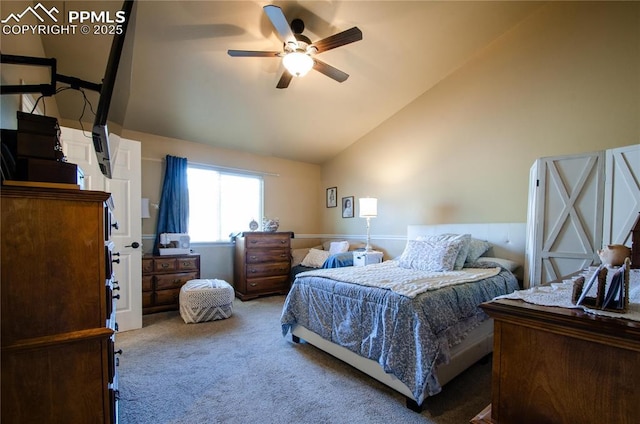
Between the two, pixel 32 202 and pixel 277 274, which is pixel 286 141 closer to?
pixel 277 274

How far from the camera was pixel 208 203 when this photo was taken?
4.34 metres

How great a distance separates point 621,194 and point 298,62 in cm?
277

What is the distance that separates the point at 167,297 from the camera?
3.50 metres

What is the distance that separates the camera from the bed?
1620 millimetres

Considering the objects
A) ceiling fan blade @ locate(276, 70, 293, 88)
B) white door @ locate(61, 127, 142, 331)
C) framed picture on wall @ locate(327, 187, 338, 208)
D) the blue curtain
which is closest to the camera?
ceiling fan blade @ locate(276, 70, 293, 88)

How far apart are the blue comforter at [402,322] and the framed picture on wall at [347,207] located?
276 cm

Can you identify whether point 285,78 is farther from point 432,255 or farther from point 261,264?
point 261,264

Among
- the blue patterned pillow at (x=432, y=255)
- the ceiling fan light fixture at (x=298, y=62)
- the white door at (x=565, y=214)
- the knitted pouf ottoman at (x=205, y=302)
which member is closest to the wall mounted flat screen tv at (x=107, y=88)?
the ceiling fan light fixture at (x=298, y=62)

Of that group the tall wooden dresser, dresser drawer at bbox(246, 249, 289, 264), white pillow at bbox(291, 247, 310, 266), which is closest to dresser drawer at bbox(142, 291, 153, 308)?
dresser drawer at bbox(246, 249, 289, 264)

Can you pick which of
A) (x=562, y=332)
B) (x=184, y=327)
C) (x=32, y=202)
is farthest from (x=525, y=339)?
(x=184, y=327)

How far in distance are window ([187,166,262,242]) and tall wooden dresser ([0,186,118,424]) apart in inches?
122

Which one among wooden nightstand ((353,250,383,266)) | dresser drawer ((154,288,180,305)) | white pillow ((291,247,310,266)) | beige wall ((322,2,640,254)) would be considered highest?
beige wall ((322,2,640,254))

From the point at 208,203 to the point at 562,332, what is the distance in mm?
4392

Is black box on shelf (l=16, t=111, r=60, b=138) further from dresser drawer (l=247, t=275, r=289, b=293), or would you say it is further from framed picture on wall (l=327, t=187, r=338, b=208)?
framed picture on wall (l=327, t=187, r=338, b=208)
